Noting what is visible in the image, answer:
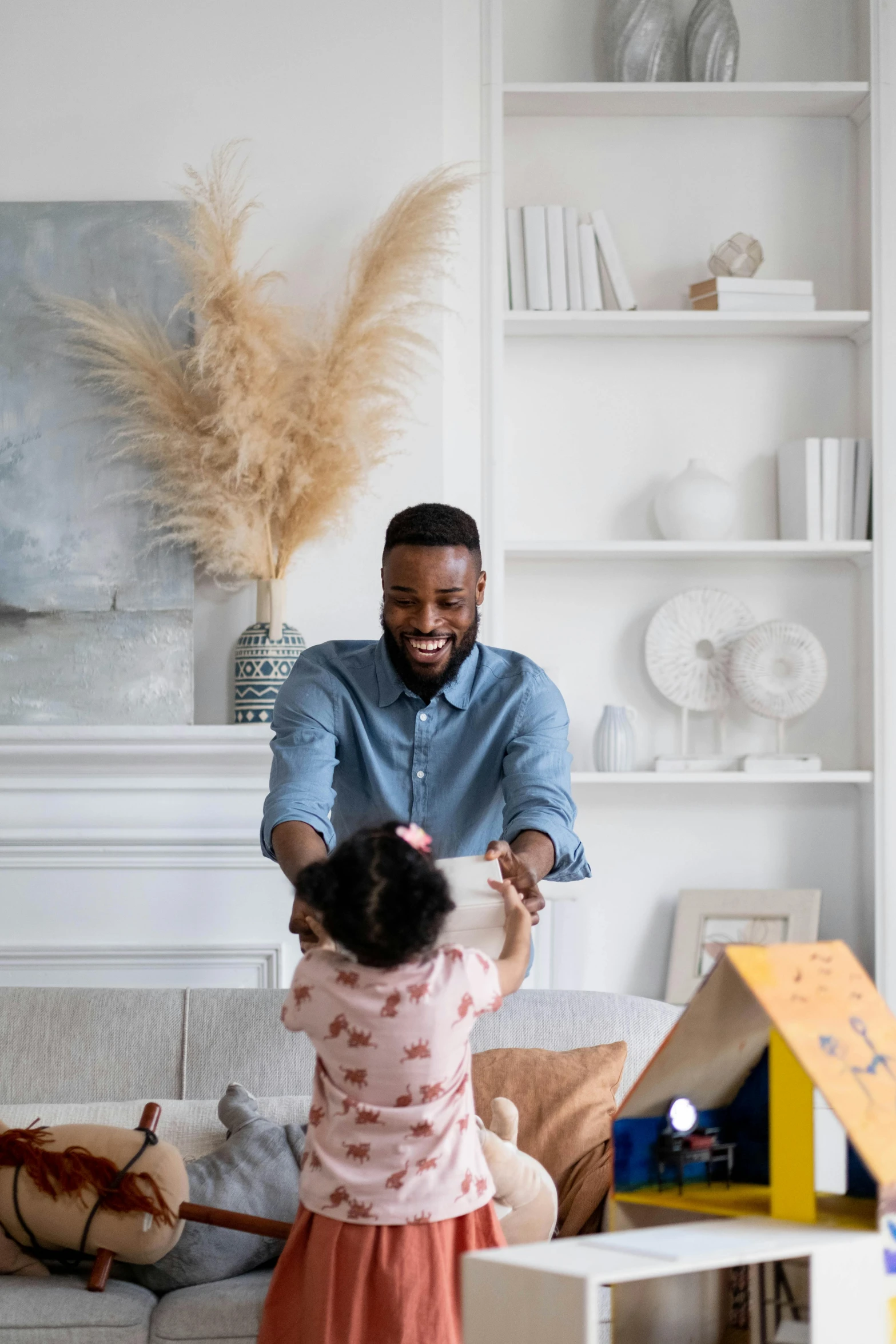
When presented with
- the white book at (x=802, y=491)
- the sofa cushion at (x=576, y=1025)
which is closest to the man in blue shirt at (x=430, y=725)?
the sofa cushion at (x=576, y=1025)

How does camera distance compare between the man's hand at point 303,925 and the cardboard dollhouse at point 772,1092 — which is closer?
the cardboard dollhouse at point 772,1092

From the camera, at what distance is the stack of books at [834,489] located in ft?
10.1

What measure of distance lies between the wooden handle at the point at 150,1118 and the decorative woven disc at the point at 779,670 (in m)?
1.72

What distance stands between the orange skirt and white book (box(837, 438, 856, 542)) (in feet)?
7.00

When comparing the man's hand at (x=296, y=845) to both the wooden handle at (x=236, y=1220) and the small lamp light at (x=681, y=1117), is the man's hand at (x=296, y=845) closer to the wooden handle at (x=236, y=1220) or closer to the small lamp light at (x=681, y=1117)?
the wooden handle at (x=236, y=1220)

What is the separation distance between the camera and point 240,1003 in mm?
2252

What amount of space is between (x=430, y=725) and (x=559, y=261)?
4.74 ft

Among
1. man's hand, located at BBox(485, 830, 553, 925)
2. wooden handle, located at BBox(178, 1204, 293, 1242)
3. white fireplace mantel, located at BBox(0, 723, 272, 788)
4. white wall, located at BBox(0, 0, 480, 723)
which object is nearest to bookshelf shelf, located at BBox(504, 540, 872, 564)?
white wall, located at BBox(0, 0, 480, 723)

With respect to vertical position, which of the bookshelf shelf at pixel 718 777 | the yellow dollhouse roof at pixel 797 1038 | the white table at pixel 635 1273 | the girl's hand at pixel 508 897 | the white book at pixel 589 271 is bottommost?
the white table at pixel 635 1273

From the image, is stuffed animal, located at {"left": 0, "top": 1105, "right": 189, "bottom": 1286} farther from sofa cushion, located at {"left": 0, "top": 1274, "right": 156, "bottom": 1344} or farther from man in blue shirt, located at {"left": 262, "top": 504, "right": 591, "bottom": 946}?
man in blue shirt, located at {"left": 262, "top": 504, "right": 591, "bottom": 946}

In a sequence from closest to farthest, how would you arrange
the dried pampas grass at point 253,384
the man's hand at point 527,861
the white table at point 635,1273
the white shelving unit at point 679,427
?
the white table at point 635,1273 < the man's hand at point 527,861 < the dried pampas grass at point 253,384 < the white shelving unit at point 679,427

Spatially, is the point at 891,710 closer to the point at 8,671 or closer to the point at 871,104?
the point at 871,104

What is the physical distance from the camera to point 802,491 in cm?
309

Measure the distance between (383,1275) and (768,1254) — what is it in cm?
55
